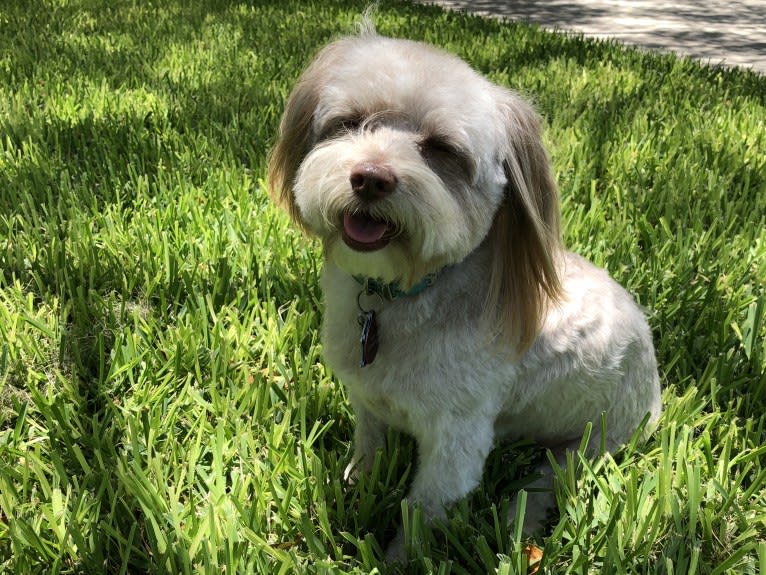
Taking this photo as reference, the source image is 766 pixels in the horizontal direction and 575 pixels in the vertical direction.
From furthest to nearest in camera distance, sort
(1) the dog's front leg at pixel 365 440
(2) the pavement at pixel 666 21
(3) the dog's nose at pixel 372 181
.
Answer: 1. (2) the pavement at pixel 666 21
2. (1) the dog's front leg at pixel 365 440
3. (3) the dog's nose at pixel 372 181

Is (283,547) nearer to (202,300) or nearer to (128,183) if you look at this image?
(202,300)

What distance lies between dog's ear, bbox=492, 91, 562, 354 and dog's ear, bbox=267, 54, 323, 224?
0.52 meters

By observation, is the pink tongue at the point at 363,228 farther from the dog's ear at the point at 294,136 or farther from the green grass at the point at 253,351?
the green grass at the point at 253,351

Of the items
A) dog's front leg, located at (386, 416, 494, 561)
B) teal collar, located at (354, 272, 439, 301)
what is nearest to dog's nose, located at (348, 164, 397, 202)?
teal collar, located at (354, 272, 439, 301)

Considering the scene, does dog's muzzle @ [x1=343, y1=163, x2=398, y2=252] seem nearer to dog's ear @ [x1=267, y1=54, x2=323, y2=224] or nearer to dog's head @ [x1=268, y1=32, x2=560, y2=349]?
dog's head @ [x1=268, y1=32, x2=560, y2=349]

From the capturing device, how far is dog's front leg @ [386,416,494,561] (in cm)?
176

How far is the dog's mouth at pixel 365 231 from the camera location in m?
1.59

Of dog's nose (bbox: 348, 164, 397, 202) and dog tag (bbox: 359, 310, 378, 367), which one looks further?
dog tag (bbox: 359, 310, 378, 367)

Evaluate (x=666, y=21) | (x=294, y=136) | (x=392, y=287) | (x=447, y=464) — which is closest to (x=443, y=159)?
(x=392, y=287)

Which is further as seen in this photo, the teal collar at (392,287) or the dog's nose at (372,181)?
the teal collar at (392,287)

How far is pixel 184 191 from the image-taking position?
3.45 m

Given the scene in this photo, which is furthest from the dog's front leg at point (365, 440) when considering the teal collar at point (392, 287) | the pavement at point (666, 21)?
the pavement at point (666, 21)

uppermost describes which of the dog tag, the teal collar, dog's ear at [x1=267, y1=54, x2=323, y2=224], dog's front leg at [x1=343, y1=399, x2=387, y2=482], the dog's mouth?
dog's ear at [x1=267, y1=54, x2=323, y2=224]

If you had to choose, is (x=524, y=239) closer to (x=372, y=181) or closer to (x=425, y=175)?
(x=425, y=175)
